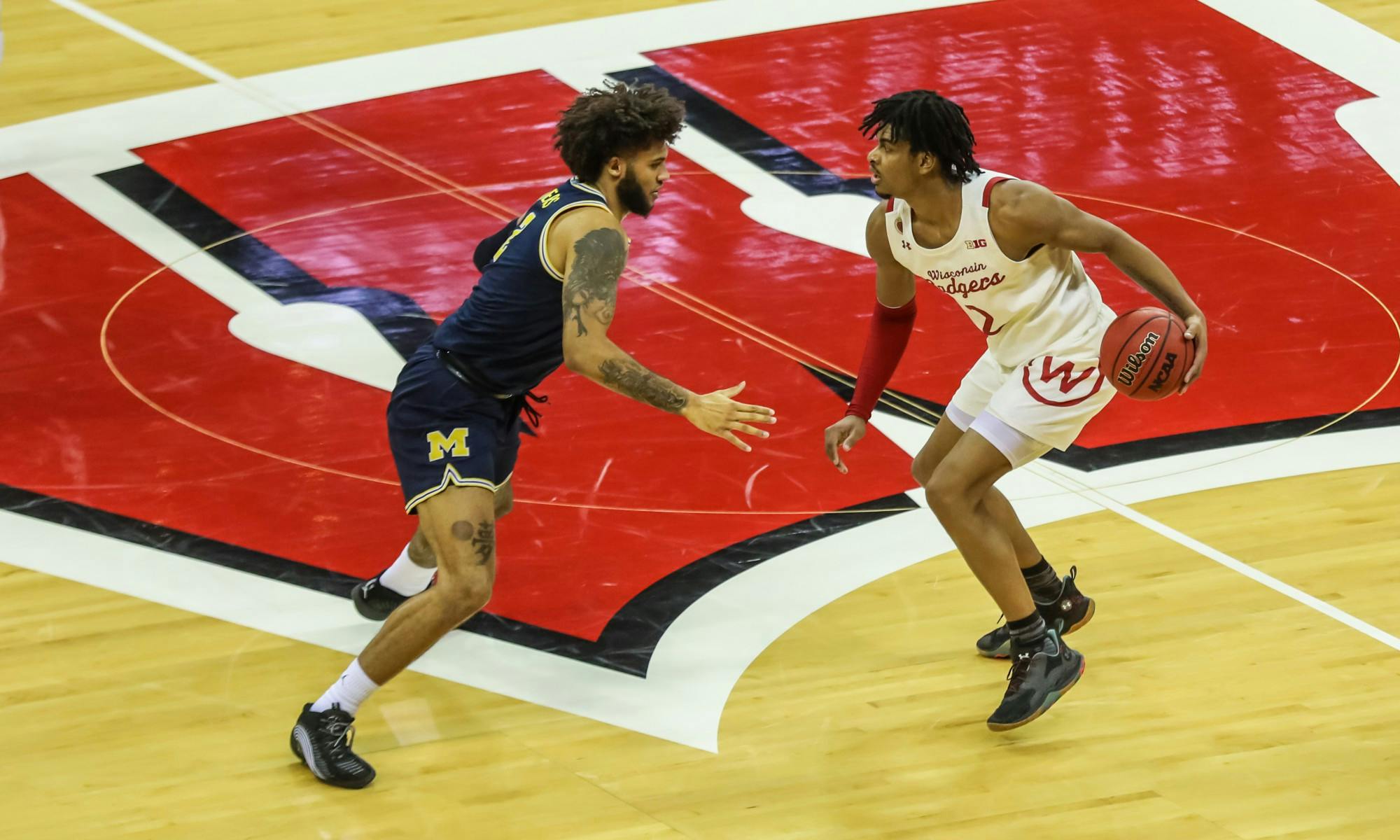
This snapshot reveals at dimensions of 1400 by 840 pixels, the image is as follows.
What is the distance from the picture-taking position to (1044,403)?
17.8 feet

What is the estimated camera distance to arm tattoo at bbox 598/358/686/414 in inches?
195

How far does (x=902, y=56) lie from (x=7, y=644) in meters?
6.79

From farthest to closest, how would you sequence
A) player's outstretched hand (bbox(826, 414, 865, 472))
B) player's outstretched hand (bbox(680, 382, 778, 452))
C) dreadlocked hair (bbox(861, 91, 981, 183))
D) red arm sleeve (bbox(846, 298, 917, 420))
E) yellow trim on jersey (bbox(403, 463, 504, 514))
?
red arm sleeve (bbox(846, 298, 917, 420)) → player's outstretched hand (bbox(826, 414, 865, 472)) → dreadlocked hair (bbox(861, 91, 981, 183)) → yellow trim on jersey (bbox(403, 463, 504, 514)) → player's outstretched hand (bbox(680, 382, 778, 452))

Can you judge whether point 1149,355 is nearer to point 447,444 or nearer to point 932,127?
point 932,127

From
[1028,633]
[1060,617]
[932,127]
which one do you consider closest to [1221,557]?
[1060,617]

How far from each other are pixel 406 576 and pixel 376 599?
0.16 m

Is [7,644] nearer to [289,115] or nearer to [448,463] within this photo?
[448,463]

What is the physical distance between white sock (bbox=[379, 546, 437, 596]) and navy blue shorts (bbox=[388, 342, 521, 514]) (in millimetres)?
636

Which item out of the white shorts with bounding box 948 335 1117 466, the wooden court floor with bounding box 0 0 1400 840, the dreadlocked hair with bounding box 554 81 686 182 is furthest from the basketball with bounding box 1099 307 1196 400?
the dreadlocked hair with bounding box 554 81 686 182

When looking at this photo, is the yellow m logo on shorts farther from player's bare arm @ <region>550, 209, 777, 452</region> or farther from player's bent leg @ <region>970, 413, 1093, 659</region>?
player's bent leg @ <region>970, 413, 1093, 659</region>

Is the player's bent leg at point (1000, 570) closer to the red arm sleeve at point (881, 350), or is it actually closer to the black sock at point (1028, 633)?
the black sock at point (1028, 633)

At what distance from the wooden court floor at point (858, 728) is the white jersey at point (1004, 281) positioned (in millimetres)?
1081

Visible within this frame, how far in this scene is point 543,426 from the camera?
7266 millimetres

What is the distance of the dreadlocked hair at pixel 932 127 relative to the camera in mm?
5320
